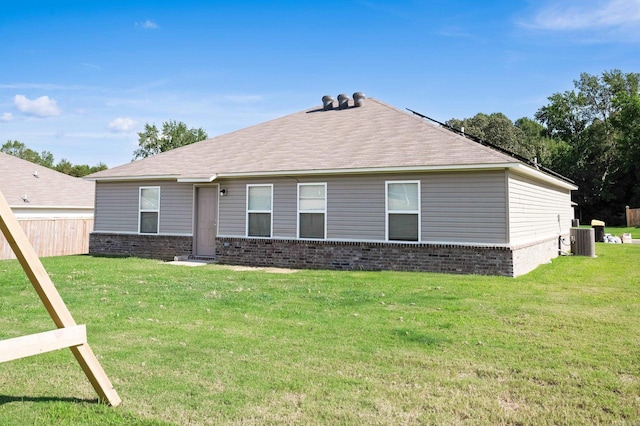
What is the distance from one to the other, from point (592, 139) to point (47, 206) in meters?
48.4

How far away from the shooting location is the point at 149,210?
15.8 m

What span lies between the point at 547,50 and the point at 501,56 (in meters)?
6.03

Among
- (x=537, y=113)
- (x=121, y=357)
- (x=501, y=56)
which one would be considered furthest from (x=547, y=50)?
(x=537, y=113)

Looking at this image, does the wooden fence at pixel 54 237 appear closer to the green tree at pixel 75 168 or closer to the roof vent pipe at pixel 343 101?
the roof vent pipe at pixel 343 101

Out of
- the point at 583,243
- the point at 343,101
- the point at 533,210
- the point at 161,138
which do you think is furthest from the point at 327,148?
the point at 161,138

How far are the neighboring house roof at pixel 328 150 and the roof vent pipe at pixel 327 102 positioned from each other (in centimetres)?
24

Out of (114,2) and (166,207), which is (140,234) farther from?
(114,2)

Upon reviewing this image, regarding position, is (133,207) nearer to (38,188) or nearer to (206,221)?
(206,221)

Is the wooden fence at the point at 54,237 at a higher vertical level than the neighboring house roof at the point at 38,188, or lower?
lower

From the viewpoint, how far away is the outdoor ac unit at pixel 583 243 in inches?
645

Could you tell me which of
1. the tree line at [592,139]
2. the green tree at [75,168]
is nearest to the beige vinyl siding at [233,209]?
the tree line at [592,139]

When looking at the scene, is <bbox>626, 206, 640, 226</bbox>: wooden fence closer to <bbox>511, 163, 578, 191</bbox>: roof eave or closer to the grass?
<bbox>511, 163, 578, 191</bbox>: roof eave

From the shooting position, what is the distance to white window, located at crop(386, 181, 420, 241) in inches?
464

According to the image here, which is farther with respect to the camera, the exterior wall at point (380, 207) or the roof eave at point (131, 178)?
the roof eave at point (131, 178)
